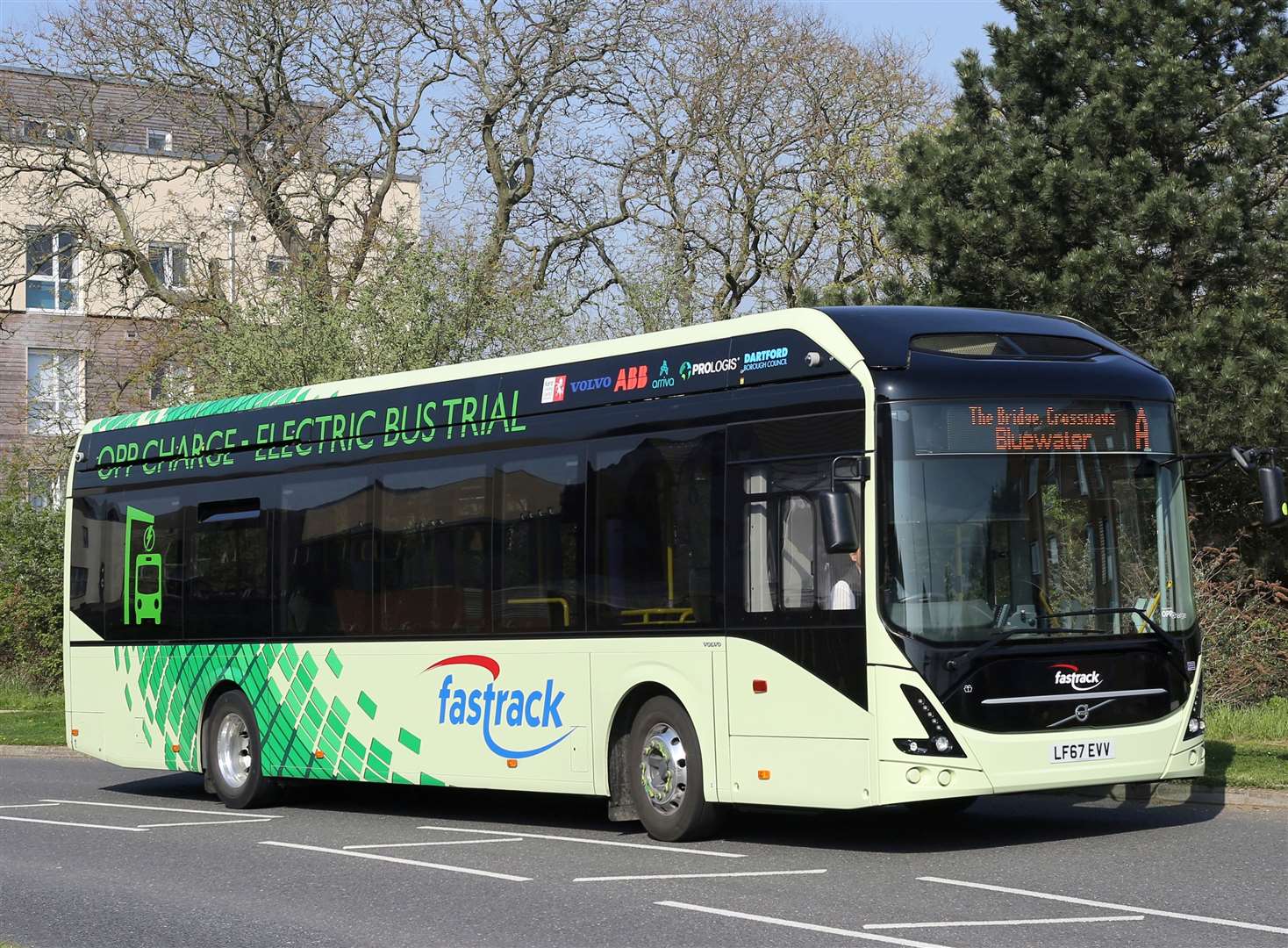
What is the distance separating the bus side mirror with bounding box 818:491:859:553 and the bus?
18 millimetres

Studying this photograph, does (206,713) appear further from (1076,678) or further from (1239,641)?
(1239,641)

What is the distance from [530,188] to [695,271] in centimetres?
349

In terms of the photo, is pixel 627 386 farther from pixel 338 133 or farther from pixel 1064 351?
pixel 338 133

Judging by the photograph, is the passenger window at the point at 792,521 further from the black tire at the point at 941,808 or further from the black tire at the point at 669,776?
the black tire at the point at 941,808

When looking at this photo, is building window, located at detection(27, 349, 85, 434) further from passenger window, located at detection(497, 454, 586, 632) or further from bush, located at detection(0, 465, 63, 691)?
passenger window, located at detection(497, 454, 586, 632)

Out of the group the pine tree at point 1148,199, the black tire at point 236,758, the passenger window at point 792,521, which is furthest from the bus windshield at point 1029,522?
the pine tree at point 1148,199

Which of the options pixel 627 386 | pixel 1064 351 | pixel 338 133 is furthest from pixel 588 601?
pixel 338 133

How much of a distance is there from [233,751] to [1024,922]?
32.3ft

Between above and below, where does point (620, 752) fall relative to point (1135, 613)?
below

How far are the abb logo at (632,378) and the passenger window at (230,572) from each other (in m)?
4.60

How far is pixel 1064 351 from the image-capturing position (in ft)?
39.7

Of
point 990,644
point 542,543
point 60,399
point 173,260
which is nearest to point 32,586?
point 60,399

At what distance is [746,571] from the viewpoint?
39.4ft

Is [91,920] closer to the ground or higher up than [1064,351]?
closer to the ground
